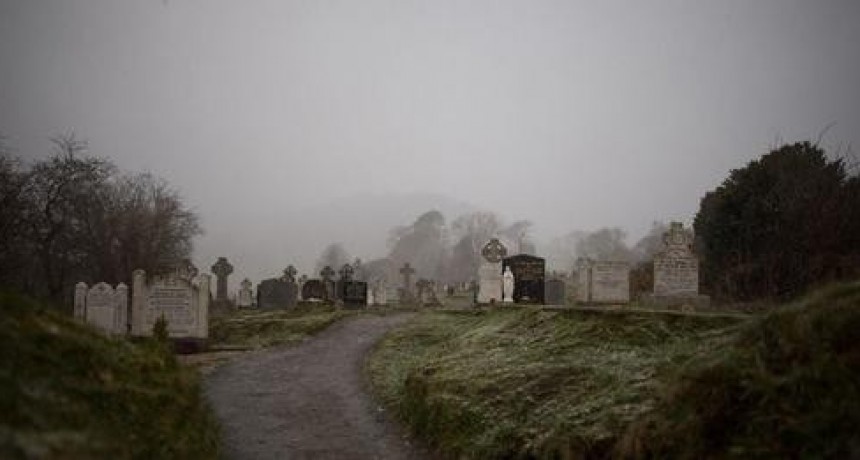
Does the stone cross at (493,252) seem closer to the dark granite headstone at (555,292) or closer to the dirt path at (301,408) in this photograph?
the dark granite headstone at (555,292)

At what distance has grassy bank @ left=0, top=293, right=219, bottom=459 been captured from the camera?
3.92 metres

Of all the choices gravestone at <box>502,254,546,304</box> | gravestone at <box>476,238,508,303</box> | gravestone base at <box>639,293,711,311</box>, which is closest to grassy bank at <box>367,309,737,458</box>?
gravestone base at <box>639,293,711,311</box>

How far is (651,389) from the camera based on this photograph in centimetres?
723

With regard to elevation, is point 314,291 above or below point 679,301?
below

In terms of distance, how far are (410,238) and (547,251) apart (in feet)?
234

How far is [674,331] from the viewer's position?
A: 10.2m

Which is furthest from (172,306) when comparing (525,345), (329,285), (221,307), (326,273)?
(326,273)

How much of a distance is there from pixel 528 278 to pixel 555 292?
2.23m

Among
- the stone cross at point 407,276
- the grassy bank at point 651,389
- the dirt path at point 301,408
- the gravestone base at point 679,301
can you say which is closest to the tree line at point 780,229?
the gravestone base at point 679,301

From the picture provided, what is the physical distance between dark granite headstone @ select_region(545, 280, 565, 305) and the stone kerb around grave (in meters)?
13.1

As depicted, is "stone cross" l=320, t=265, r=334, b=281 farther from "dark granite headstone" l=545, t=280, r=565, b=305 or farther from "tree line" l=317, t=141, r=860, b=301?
"tree line" l=317, t=141, r=860, b=301

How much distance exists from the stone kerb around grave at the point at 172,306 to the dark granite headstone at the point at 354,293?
31.9 feet

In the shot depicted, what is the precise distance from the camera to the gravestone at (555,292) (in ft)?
81.9

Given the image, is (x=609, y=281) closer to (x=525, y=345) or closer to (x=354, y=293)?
(x=525, y=345)
